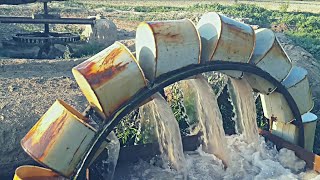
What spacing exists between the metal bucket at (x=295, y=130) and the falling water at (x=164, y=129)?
172 centimetres

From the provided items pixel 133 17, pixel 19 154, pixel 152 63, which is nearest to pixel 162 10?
pixel 133 17

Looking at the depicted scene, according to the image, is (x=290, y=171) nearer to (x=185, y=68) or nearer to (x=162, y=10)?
(x=185, y=68)

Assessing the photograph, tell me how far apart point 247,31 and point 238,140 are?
226 centimetres

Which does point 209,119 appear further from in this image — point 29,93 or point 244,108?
point 29,93

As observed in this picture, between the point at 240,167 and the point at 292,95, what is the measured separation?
1343mm

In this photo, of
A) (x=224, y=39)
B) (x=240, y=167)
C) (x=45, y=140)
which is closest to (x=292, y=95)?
(x=240, y=167)

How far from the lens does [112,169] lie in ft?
20.0

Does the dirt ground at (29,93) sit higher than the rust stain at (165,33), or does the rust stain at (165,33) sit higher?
the rust stain at (165,33)

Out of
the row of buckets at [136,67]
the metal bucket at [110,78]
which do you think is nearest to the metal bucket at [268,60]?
the row of buckets at [136,67]

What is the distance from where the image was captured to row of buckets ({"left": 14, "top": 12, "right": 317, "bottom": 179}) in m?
4.79

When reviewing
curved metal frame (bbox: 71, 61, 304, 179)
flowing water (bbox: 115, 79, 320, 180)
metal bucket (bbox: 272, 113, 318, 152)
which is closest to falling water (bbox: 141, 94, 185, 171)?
flowing water (bbox: 115, 79, 320, 180)

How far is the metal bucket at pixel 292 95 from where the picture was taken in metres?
6.41

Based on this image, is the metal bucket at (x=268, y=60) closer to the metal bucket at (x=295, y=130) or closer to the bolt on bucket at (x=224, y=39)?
the bolt on bucket at (x=224, y=39)

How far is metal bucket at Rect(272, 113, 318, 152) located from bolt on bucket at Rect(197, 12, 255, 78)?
172 cm
